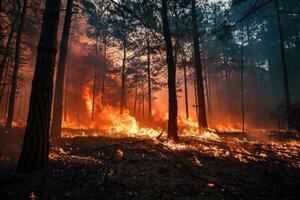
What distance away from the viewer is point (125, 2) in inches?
869

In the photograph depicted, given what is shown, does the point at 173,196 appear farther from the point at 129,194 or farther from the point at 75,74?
the point at 75,74

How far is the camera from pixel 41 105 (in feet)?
18.5

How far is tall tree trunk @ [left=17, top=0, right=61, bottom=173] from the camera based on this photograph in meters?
5.45

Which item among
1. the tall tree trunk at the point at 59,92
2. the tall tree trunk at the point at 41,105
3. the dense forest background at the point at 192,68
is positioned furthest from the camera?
the dense forest background at the point at 192,68

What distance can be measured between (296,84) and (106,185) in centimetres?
4090

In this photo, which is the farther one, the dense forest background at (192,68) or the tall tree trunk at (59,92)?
the dense forest background at (192,68)

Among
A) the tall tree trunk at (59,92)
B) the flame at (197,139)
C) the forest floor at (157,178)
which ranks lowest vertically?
the forest floor at (157,178)

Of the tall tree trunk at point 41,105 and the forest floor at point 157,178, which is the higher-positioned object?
the tall tree trunk at point 41,105

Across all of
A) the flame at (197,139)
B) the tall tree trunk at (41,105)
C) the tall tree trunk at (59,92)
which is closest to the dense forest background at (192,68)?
the flame at (197,139)

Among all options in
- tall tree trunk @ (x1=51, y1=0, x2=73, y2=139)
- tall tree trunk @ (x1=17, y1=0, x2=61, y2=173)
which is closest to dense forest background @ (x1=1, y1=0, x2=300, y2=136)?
tall tree trunk @ (x1=51, y1=0, x2=73, y2=139)

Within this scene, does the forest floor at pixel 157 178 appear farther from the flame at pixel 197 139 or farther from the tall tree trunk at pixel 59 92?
the tall tree trunk at pixel 59 92

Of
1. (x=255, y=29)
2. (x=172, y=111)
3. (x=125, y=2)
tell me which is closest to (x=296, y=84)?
(x=255, y=29)

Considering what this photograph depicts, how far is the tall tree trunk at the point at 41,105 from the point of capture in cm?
545

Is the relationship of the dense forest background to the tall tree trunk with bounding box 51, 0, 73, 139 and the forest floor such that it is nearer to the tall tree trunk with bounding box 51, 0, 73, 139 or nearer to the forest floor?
the tall tree trunk with bounding box 51, 0, 73, 139
